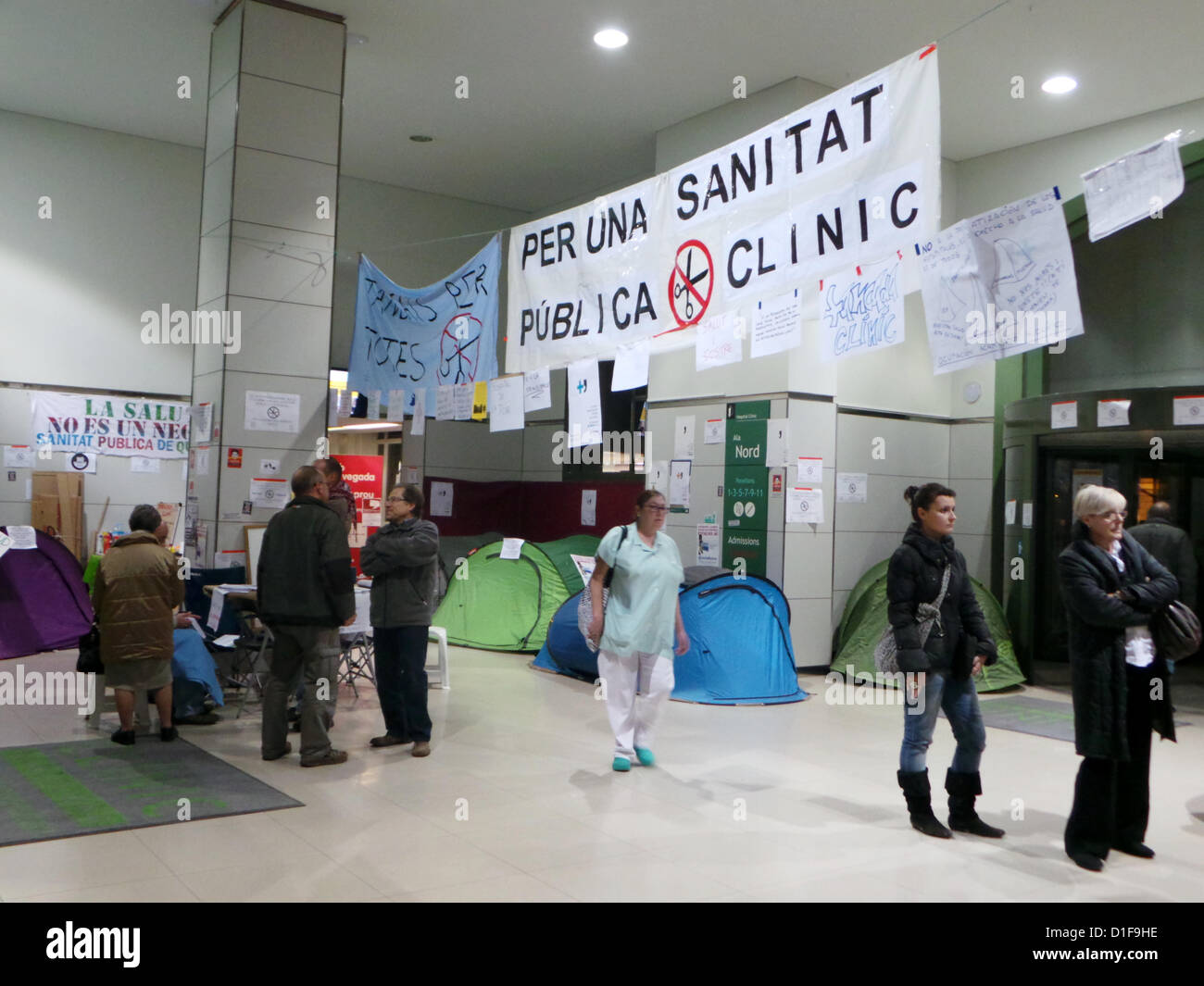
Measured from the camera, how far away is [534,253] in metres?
7.45

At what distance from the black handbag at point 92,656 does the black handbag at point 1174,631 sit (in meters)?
5.50

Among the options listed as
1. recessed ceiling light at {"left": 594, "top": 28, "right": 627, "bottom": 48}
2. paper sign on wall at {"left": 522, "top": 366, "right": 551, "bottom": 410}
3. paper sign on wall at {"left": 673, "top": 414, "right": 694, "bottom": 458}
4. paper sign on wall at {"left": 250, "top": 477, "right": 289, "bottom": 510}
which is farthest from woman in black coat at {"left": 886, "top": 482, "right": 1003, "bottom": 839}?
recessed ceiling light at {"left": 594, "top": 28, "right": 627, "bottom": 48}

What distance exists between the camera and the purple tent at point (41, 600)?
8.86 metres

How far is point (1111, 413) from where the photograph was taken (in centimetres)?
834

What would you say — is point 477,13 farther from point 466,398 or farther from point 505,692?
point 505,692

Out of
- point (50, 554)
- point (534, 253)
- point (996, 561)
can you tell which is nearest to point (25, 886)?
point (534, 253)

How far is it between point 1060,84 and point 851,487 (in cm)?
371

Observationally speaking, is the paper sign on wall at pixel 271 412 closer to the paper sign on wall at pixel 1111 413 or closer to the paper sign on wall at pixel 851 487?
the paper sign on wall at pixel 851 487

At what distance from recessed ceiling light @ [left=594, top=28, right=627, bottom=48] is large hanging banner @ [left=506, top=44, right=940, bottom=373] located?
183cm

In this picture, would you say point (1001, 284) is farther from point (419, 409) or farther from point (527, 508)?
point (527, 508)

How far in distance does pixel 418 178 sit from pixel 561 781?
8.66 meters

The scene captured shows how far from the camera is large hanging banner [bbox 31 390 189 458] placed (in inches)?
416

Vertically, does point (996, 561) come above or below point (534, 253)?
below
